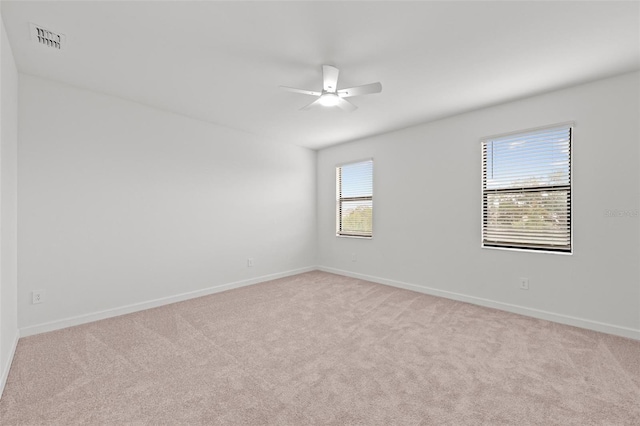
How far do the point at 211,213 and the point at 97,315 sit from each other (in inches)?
70.6

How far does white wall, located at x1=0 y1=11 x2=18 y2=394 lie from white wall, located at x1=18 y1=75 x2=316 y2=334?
0.77ft

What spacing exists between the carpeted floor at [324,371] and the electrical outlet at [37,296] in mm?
337

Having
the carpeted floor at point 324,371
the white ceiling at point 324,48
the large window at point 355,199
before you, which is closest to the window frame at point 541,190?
the white ceiling at point 324,48

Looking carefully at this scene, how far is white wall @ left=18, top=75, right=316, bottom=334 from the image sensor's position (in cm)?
283

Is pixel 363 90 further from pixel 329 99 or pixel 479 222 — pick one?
pixel 479 222

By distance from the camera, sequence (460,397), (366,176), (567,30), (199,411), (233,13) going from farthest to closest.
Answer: (366,176) → (567,30) → (233,13) → (460,397) → (199,411)

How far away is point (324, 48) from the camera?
2.31m

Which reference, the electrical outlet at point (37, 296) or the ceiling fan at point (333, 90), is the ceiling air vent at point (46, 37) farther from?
the electrical outlet at point (37, 296)

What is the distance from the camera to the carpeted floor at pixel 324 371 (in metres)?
1.68

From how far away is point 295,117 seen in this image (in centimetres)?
396

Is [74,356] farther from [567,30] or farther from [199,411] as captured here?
[567,30]

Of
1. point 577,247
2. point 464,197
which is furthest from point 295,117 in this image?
point 577,247

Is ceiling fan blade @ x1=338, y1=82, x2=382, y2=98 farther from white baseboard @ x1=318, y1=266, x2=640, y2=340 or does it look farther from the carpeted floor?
white baseboard @ x1=318, y1=266, x2=640, y2=340

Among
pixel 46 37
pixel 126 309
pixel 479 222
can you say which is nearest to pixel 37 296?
pixel 126 309
